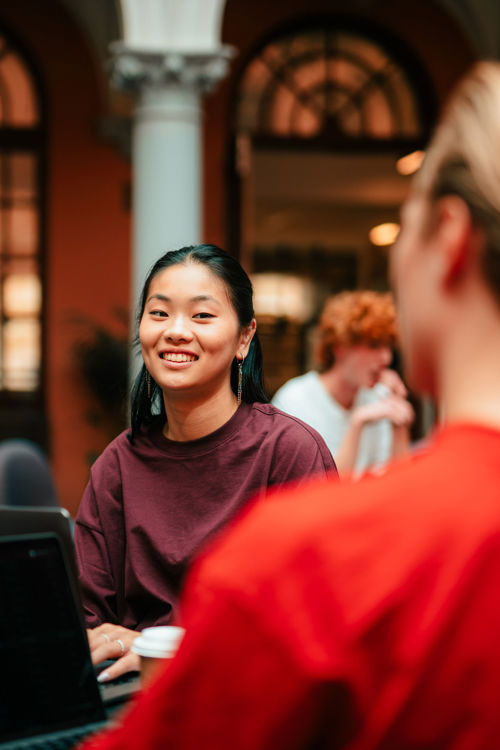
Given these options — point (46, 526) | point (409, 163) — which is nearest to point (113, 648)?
point (46, 526)

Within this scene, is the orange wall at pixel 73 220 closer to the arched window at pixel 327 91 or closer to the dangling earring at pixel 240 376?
the arched window at pixel 327 91

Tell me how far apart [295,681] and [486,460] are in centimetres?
20

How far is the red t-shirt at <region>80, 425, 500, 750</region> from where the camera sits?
2.00ft

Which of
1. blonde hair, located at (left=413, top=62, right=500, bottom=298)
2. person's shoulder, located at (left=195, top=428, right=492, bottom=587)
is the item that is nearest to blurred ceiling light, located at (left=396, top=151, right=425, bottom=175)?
blonde hair, located at (left=413, top=62, right=500, bottom=298)

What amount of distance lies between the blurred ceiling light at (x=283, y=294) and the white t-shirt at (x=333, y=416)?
21.5ft

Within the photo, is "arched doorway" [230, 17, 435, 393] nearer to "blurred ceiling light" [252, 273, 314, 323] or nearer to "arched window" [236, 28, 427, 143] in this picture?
"arched window" [236, 28, 427, 143]

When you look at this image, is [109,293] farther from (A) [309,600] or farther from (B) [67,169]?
(A) [309,600]

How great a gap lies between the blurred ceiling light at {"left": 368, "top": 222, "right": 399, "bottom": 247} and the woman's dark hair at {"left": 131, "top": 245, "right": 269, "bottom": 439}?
8.77m

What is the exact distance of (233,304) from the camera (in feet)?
6.86

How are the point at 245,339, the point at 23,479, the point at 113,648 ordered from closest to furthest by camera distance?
the point at 113,648 → the point at 245,339 → the point at 23,479

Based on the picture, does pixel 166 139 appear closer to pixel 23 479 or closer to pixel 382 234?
pixel 23 479

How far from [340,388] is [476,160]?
3187mm

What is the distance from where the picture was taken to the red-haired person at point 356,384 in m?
3.76

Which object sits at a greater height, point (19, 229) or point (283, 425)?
point (19, 229)
